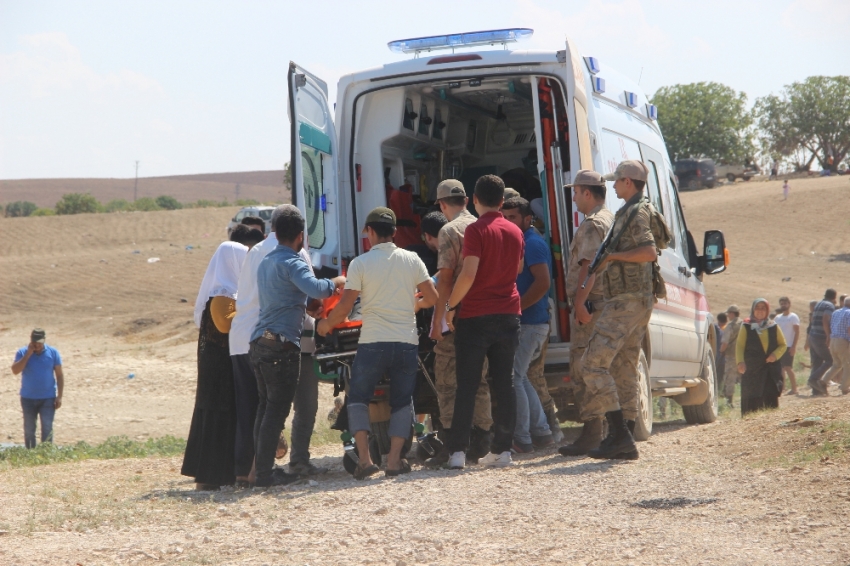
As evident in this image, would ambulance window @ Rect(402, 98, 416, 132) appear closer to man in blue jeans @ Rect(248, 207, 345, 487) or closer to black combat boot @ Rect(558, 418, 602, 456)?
man in blue jeans @ Rect(248, 207, 345, 487)

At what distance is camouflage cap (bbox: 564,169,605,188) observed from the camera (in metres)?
6.64

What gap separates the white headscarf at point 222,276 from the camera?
21.6 ft

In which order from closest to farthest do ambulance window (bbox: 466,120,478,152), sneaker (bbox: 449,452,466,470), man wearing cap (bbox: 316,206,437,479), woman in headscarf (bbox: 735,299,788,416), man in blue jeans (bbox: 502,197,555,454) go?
man wearing cap (bbox: 316,206,437,479) → sneaker (bbox: 449,452,466,470) → man in blue jeans (bbox: 502,197,555,454) → ambulance window (bbox: 466,120,478,152) → woman in headscarf (bbox: 735,299,788,416)

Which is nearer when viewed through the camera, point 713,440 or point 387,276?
point 387,276

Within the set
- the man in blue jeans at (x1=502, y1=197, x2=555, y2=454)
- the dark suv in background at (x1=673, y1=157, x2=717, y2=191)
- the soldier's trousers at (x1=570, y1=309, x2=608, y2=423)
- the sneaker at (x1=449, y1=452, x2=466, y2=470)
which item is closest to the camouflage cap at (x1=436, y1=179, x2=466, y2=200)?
the man in blue jeans at (x1=502, y1=197, x2=555, y2=454)

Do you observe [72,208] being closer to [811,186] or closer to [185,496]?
[811,186]

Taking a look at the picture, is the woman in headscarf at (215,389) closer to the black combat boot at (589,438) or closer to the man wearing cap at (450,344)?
the man wearing cap at (450,344)

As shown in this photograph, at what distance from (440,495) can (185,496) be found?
1.65m

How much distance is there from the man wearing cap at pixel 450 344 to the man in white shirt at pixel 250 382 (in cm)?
81

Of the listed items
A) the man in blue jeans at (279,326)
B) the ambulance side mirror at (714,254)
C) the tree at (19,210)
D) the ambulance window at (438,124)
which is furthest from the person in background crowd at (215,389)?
the tree at (19,210)

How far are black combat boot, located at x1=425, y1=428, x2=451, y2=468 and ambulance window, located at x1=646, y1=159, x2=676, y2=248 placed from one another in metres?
2.69

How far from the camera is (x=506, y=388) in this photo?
657 cm

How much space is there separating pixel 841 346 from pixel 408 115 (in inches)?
387

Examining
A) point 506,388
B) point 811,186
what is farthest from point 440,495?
point 811,186
